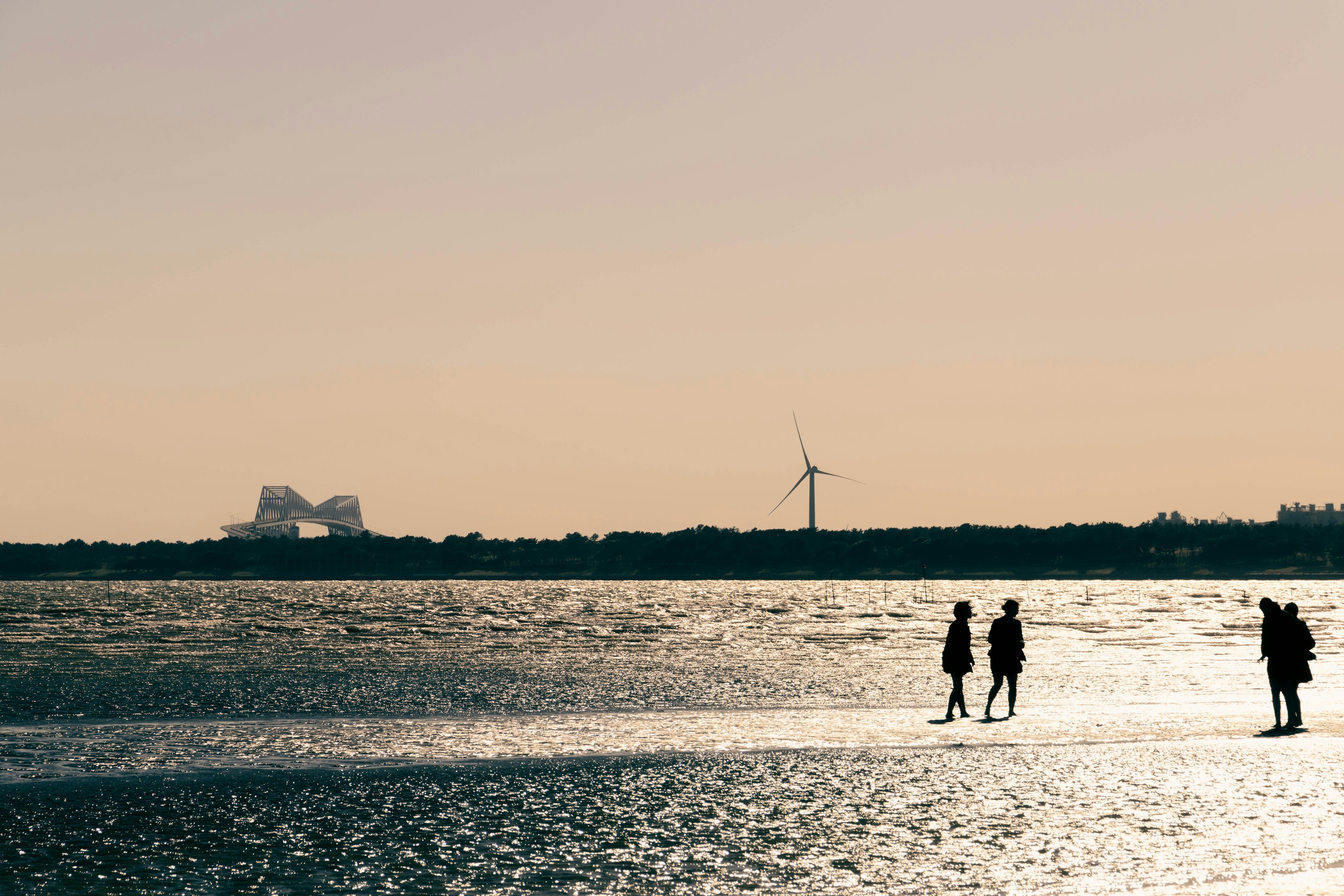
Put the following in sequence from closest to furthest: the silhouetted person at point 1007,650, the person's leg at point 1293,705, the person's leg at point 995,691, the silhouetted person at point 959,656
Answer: the person's leg at point 1293,705 → the person's leg at point 995,691 → the silhouetted person at point 959,656 → the silhouetted person at point 1007,650

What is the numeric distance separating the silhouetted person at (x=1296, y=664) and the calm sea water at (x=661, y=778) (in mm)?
429

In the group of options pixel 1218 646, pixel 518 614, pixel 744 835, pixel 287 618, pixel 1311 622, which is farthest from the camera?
pixel 518 614

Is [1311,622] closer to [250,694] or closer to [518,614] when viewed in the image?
[518,614]

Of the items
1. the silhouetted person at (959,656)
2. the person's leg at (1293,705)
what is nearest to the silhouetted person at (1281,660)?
the person's leg at (1293,705)

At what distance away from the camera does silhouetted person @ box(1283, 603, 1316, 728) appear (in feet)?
69.6

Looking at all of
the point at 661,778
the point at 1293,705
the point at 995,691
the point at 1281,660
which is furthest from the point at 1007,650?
the point at 661,778

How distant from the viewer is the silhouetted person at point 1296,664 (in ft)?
69.6

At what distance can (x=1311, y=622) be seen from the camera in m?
73.0

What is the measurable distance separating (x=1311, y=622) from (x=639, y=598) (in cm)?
8628

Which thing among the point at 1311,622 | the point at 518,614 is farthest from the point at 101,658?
the point at 1311,622

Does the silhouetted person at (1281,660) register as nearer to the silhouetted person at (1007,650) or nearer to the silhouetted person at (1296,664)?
the silhouetted person at (1296,664)

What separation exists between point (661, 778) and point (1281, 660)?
463 inches

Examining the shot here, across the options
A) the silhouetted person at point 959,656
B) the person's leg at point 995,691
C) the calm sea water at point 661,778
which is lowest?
the calm sea water at point 661,778

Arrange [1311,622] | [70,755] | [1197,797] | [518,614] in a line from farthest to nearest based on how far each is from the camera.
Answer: [518,614] → [1311,622] → [70,755] → [1197,797]
